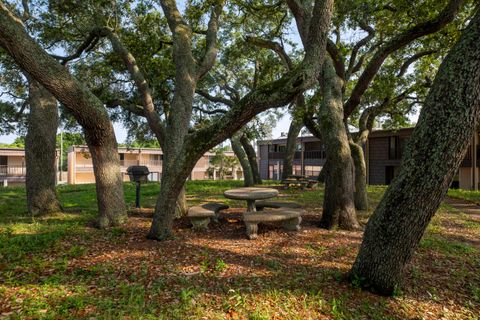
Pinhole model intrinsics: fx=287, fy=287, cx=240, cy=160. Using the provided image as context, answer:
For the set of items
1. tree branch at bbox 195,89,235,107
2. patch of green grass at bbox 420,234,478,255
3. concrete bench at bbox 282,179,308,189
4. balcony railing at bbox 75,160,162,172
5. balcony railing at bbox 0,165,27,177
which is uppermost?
tree branch at bbox 195,89,235,107

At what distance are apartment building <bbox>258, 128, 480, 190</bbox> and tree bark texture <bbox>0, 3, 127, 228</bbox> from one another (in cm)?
1021

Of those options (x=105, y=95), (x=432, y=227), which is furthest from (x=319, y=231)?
(x=105, y=95)

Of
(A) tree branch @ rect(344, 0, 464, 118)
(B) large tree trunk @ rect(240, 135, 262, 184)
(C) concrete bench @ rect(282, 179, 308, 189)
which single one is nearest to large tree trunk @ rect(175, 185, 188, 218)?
(A) tree branch @ rect(344, 0, 464, 118)

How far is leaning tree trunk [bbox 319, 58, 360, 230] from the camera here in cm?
599

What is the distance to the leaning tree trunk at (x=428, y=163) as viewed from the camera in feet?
8.54

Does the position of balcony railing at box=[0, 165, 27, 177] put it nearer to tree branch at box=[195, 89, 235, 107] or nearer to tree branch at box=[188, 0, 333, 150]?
tree branch at box=[195, 89, 235, 107]

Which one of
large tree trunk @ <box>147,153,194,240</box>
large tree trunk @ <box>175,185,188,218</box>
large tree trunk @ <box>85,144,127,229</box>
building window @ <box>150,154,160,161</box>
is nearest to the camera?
large tree trunk @ <box>147,153,194,240</box>

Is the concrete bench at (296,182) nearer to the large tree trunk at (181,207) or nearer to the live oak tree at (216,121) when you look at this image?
the large tree trunk at (181,207)

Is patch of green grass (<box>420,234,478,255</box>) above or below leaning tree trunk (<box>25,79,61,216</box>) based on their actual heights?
below

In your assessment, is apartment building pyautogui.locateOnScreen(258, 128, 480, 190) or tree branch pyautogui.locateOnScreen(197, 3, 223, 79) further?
apartment building pyautogui.locateOnScreen(258, 128, 480, 190)

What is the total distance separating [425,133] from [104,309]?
3.53 m

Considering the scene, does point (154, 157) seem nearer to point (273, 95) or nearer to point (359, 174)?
point (359, 174)

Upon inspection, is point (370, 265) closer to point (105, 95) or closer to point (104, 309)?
point (104, 309)

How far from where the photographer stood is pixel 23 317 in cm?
257
